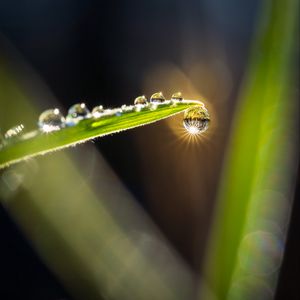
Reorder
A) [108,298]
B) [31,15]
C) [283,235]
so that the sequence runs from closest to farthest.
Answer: [108,298] < [283,235] < [31,15]

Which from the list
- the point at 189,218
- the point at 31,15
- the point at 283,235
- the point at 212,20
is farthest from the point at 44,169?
the point at 212,20

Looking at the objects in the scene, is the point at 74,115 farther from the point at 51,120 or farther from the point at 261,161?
the point at 261,161

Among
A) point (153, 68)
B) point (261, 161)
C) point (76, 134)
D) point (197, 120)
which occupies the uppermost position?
point (153, 68)

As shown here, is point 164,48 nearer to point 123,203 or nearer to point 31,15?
point 31,15

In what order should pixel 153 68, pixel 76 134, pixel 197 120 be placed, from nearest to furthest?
pixel 76 134 < pixel 197 120 < pixel 153 68

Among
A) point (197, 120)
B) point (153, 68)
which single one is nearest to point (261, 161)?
point (197, 120)

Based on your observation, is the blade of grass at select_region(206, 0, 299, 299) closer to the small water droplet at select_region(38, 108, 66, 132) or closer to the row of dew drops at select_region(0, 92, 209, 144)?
the row of dew drops at select_region(0, 92, 209, 144)

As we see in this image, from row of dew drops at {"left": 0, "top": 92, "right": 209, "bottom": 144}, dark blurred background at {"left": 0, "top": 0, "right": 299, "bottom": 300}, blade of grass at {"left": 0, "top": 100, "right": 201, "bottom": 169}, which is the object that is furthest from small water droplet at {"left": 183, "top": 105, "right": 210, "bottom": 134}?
dark blurred background at {"left": 0, "top": 0, "right": 299, "bottom": 300}
